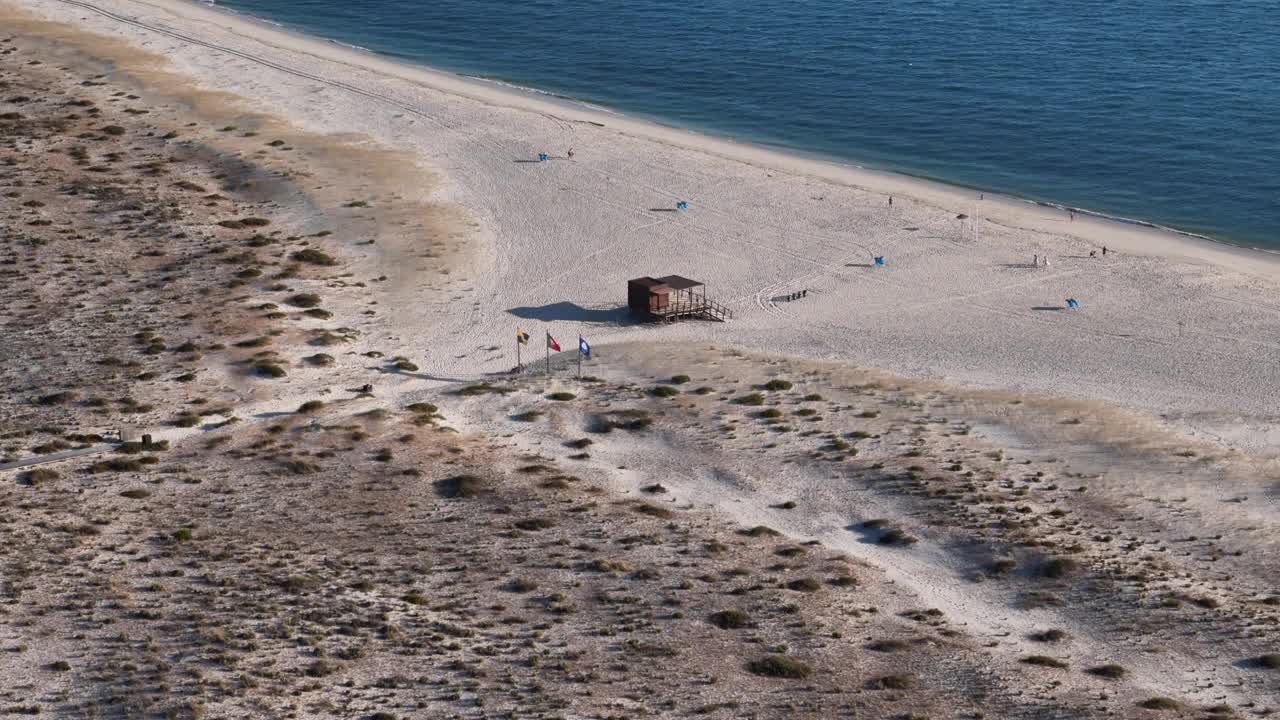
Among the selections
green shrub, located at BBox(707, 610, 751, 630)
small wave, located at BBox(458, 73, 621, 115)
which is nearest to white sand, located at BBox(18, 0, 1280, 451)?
small wave, located at BBox(458, 73, 621, 115)

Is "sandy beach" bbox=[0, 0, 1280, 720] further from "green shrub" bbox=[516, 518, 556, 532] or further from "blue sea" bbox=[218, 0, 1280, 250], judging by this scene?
"blue sea" bbox=[218, 0, 1280, 250]

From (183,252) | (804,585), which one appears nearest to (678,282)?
(183,252)

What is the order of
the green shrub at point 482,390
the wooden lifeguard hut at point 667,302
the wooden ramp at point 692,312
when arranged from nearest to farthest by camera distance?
the green shrub at point 482,390
the wooden lifeguard hut at point 667,302
the wooden ramp at point 692,312

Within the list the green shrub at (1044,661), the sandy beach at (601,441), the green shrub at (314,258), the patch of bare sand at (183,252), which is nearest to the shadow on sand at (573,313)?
the sandy beach at (601,441)

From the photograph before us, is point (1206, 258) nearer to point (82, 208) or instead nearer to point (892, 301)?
point (892, 301)

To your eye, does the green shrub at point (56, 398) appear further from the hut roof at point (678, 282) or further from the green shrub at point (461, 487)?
the hut roof at point (678, 282)

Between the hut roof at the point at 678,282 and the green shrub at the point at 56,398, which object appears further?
the hut roof at the point at 678,282
